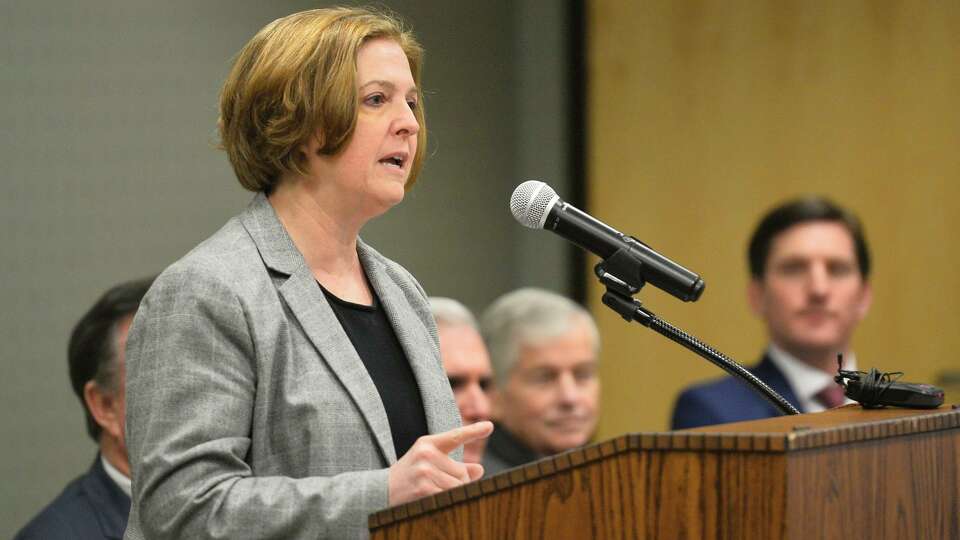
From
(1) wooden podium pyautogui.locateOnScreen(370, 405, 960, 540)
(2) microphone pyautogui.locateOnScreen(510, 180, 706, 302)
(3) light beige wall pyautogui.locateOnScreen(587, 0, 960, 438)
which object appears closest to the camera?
(1) wooden podium pyautogui.locateOnScreen(370, 405, 960, 540)

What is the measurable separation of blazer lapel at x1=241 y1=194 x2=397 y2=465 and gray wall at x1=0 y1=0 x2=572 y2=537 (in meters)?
1.83

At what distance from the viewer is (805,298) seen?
12.5 feet

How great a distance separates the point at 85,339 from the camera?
9.48ft

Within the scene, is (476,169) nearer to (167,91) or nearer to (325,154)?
(167,91)

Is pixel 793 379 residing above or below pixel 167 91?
below

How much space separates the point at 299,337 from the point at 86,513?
127cm

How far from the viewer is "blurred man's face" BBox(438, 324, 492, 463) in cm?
329

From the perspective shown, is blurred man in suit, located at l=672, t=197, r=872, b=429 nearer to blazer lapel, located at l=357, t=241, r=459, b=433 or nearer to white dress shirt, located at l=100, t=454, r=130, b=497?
white dress shirt, located at l=100, t=454, r=130, b=497

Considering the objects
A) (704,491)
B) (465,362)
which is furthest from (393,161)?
(465,362)

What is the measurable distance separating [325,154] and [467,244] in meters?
3.05

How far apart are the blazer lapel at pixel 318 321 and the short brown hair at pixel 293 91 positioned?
99 mm

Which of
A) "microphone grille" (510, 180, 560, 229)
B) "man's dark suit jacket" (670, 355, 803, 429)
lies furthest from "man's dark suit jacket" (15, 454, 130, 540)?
"man's dark suit jacket" (670, 355, 803, 429)

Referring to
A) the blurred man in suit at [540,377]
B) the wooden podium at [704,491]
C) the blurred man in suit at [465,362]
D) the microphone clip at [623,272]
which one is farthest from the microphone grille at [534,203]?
the blurred man in suit at [540,377]

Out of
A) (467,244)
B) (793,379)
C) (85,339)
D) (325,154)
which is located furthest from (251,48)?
(467,244)
